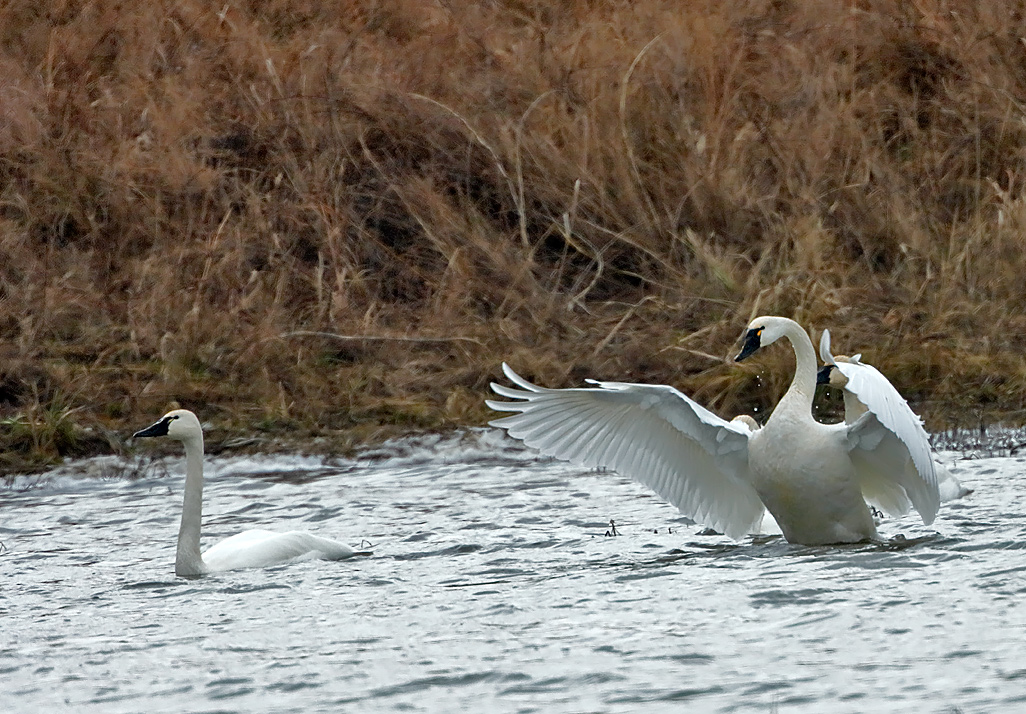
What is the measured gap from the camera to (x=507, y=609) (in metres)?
5.99

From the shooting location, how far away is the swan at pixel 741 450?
6.57 m

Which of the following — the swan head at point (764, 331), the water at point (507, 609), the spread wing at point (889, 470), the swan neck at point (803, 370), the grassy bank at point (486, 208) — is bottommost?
the water at point (507, 609)

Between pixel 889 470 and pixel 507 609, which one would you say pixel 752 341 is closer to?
pixel 889 470

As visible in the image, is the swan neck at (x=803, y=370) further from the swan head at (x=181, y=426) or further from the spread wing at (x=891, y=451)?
the swan head at (x=181, y=426)

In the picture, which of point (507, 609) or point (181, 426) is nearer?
point (507, 609)

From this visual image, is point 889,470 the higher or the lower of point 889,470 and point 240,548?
the higher

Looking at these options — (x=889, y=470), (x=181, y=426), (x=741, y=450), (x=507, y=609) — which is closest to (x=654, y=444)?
(x=741, y=450)

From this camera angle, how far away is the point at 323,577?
22.0 feet

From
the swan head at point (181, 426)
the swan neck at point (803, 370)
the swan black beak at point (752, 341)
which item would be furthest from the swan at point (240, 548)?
the swan neck at point (803, 370)

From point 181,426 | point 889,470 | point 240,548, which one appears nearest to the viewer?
point 889,470

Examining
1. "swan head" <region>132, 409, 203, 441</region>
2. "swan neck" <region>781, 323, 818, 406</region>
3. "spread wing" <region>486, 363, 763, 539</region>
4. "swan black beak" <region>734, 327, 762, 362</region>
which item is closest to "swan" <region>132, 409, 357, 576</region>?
"swan head" <region>132, 409, 203, 441</region>

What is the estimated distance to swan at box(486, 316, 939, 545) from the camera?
259 inches

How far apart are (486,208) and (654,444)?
176 inches

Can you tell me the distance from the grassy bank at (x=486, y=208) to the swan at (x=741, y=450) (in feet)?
7.01
